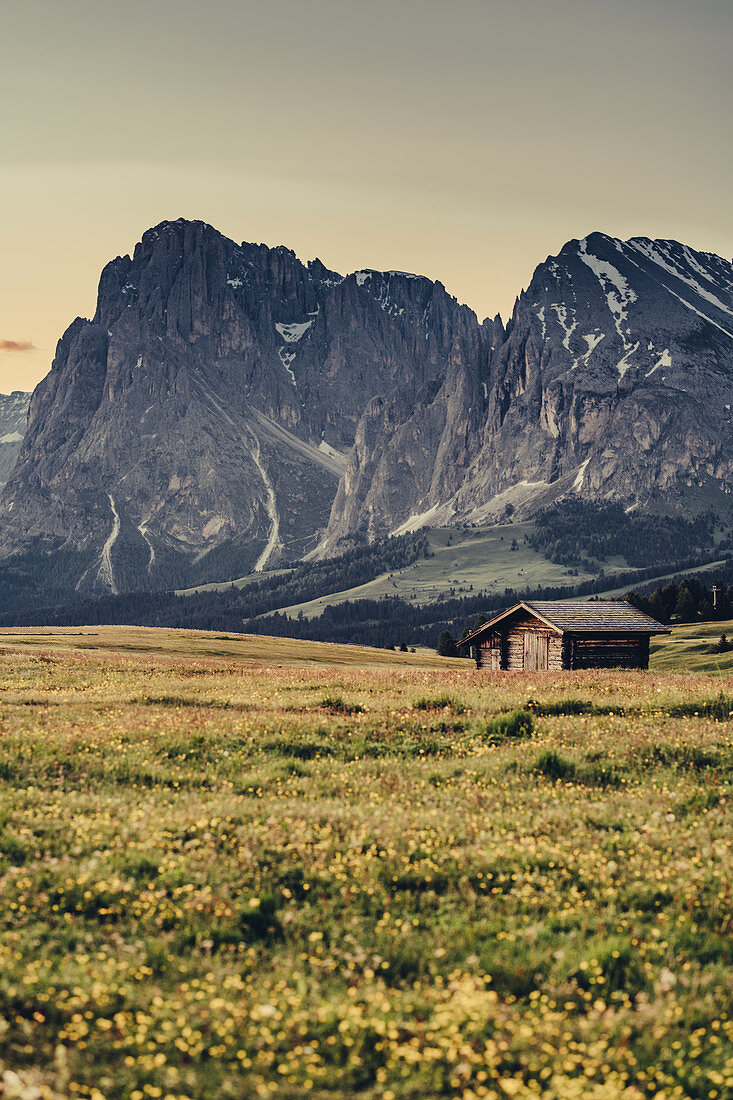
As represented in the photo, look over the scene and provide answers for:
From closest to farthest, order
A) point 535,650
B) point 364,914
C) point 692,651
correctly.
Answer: point 364,914 → point 535,650 → point 692,651

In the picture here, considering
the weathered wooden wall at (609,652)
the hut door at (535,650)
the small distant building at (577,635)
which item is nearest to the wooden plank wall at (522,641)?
the small distant building at (577,635)

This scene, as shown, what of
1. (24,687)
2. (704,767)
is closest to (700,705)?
(704,767)

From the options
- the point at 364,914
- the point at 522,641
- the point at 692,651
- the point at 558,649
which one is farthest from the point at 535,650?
the point at 364,914

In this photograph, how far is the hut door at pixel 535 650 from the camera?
66.1 meters

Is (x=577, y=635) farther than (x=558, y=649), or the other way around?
(x=558, y=649)

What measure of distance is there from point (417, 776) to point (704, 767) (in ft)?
21.4

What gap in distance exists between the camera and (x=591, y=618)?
210 feet

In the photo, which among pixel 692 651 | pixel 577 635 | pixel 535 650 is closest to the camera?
pixel 577 635

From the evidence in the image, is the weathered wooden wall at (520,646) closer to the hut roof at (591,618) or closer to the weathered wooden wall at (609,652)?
the weathered wooden wall at (609,652)

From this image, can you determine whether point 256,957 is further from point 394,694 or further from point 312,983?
point 394,694

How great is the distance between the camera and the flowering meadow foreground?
850 cm

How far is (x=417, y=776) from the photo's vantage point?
18.0 m

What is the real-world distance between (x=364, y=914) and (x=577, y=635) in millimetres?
53207

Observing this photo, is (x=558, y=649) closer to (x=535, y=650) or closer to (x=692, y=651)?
(x=535, y=650)
